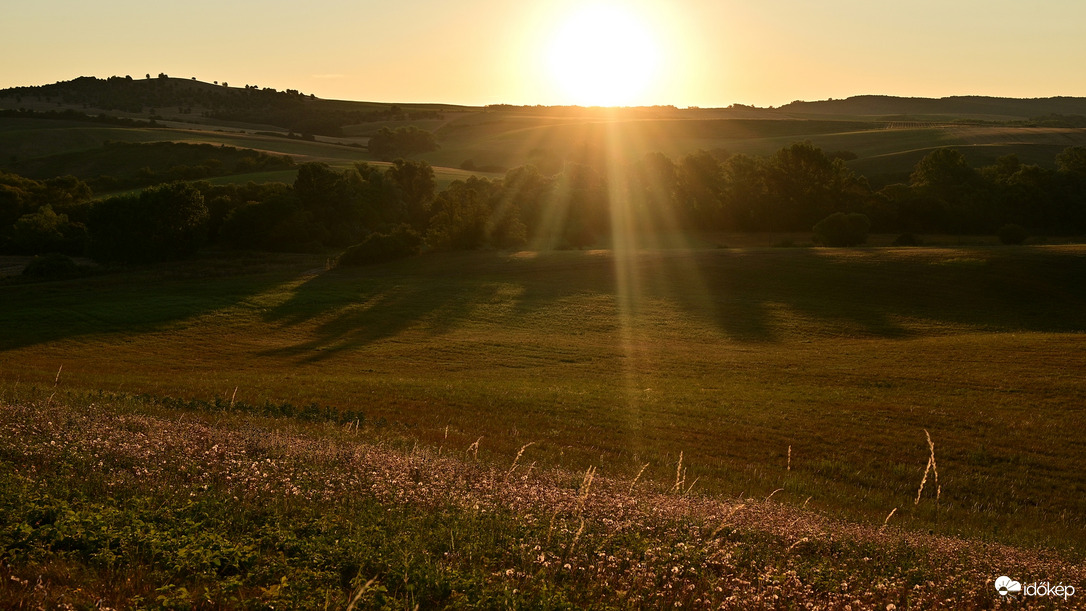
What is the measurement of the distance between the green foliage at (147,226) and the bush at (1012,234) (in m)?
87.4

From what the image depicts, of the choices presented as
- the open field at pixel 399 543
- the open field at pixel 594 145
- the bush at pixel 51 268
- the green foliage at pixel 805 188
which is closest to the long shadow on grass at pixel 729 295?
the bush at pixel 51 268

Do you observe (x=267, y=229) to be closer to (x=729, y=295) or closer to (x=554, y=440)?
(x=729, y=295)

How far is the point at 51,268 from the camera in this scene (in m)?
71.7

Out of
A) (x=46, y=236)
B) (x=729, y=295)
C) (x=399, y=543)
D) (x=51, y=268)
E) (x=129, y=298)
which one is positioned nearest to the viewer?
(x=399, y=543)

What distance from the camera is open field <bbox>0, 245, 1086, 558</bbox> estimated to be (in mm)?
20312

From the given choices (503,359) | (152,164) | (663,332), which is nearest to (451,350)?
(503,359)

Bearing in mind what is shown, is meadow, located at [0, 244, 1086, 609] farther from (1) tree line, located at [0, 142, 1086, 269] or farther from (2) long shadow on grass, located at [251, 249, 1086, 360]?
(1) tree line, located at [0, 142, 1086, 269]

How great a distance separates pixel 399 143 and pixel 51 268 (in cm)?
12832

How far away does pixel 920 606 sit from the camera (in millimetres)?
8156

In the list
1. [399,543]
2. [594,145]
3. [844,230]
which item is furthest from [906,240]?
[594,145]

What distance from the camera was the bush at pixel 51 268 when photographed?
71.0 m

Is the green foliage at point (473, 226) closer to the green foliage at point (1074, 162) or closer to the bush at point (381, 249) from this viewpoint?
the bush at point (381, 249)

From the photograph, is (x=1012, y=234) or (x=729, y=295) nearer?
(x=729, y=295)

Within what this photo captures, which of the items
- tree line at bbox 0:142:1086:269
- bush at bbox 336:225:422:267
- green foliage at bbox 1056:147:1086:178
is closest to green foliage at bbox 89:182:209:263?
tree line at bbox 0:142:1086:269
